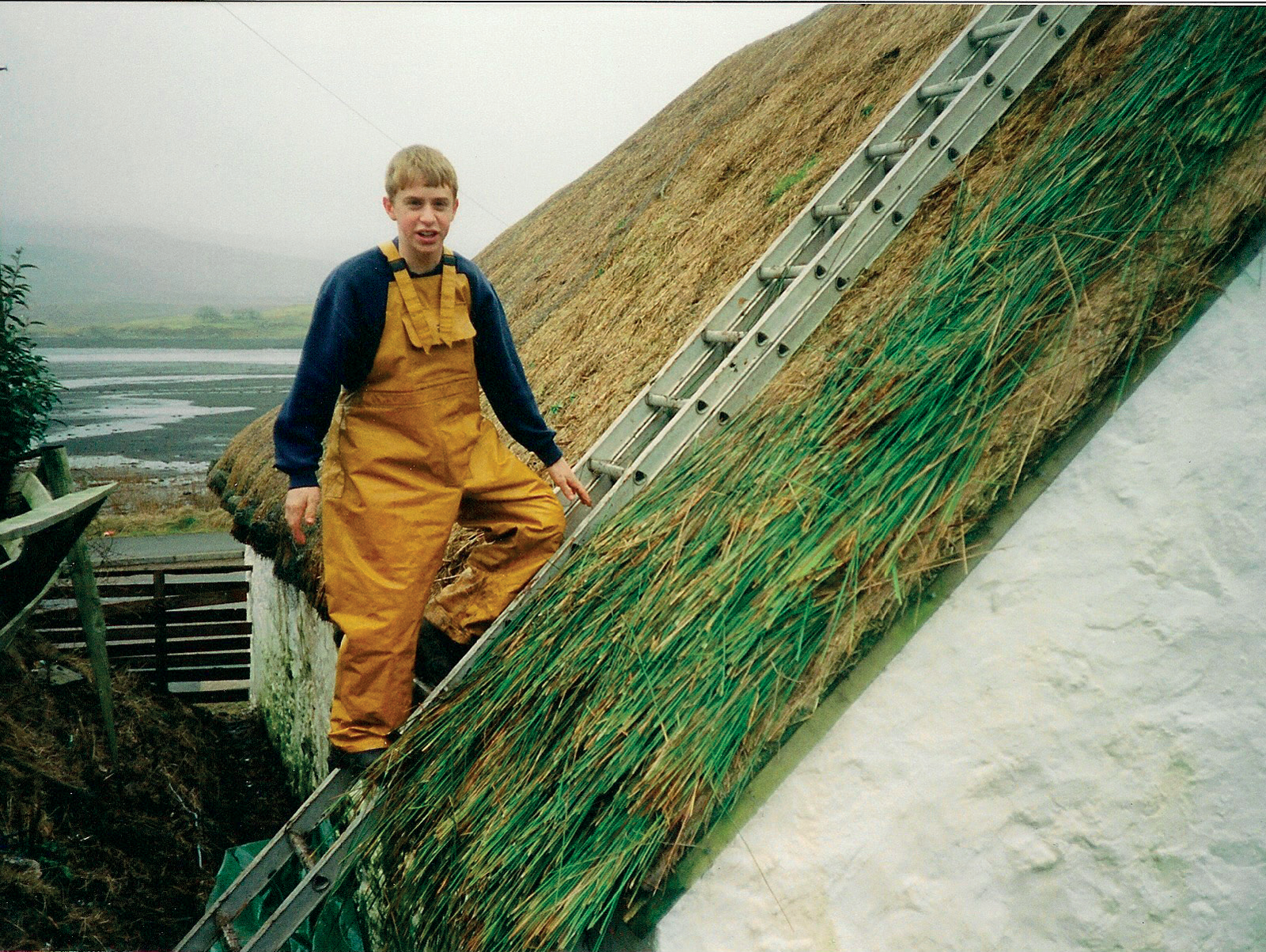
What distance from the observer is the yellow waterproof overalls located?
1.87 meters

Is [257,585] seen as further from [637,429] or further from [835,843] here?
[835,843]

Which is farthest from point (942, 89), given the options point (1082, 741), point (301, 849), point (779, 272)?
point (301, 849)

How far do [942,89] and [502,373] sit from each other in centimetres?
156

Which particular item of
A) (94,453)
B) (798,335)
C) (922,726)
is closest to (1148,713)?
(922,726)

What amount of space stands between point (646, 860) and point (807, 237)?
1791 millimetres

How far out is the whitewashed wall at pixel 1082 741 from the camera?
152 cm

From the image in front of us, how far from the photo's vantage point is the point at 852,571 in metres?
1.55

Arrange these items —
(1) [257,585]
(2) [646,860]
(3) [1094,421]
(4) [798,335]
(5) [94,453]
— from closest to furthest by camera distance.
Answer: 1. (2) [646,860]
2. (3) [1094,421]
3. (4) [798,335]
4. (5) [94,453]
5. (1) [257,585]

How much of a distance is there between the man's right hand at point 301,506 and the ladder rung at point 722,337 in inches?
46.4

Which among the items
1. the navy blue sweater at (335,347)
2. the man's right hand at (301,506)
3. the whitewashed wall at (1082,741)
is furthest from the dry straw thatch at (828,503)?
the navy blue sweater at (335,347)

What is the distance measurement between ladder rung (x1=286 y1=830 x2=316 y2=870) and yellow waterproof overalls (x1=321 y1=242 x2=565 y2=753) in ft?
1.12

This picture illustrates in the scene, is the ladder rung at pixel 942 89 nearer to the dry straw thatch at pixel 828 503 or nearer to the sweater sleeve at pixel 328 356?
the dry straw thatch at pixel 828 503

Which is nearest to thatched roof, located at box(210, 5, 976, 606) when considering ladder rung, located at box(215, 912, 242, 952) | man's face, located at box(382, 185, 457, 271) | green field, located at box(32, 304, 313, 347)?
green field, located at box(32, 304, 313, 347)

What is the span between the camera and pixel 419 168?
5.66 feet
